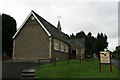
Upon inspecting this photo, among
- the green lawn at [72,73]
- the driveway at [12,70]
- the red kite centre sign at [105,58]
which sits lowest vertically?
the driveway at [12,70]

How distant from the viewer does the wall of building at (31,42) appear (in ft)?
109

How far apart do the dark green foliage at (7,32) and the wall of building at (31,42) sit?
40.4ft

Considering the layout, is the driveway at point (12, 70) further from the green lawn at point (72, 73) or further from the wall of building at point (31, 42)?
the wall of building at point (31, 42)

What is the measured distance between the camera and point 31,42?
3384 cm

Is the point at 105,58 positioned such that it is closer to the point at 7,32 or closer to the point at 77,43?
the point at 7,32

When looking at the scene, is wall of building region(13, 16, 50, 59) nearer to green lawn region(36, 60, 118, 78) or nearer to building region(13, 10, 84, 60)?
building region(13, 10, 84, 60)

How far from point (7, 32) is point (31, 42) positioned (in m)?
17.1

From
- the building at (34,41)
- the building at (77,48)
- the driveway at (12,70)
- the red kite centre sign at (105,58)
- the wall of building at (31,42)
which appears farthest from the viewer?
the building at (77,48)

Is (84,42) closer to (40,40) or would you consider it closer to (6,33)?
(6,33)

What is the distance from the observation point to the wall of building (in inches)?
1304

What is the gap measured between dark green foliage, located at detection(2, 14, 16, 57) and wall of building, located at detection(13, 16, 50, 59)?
40.4 ft

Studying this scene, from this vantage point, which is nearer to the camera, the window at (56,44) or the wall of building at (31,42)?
the wall of building at (31,42)

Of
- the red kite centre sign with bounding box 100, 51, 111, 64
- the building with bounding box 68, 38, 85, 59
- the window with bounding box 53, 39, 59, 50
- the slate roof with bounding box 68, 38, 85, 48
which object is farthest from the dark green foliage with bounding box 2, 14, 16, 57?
the red kite centre sign with bounding box 100, 51, 111, 64

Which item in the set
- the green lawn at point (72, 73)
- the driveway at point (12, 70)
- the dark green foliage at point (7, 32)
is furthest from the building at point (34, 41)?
the green lawn at point (72, 73)
